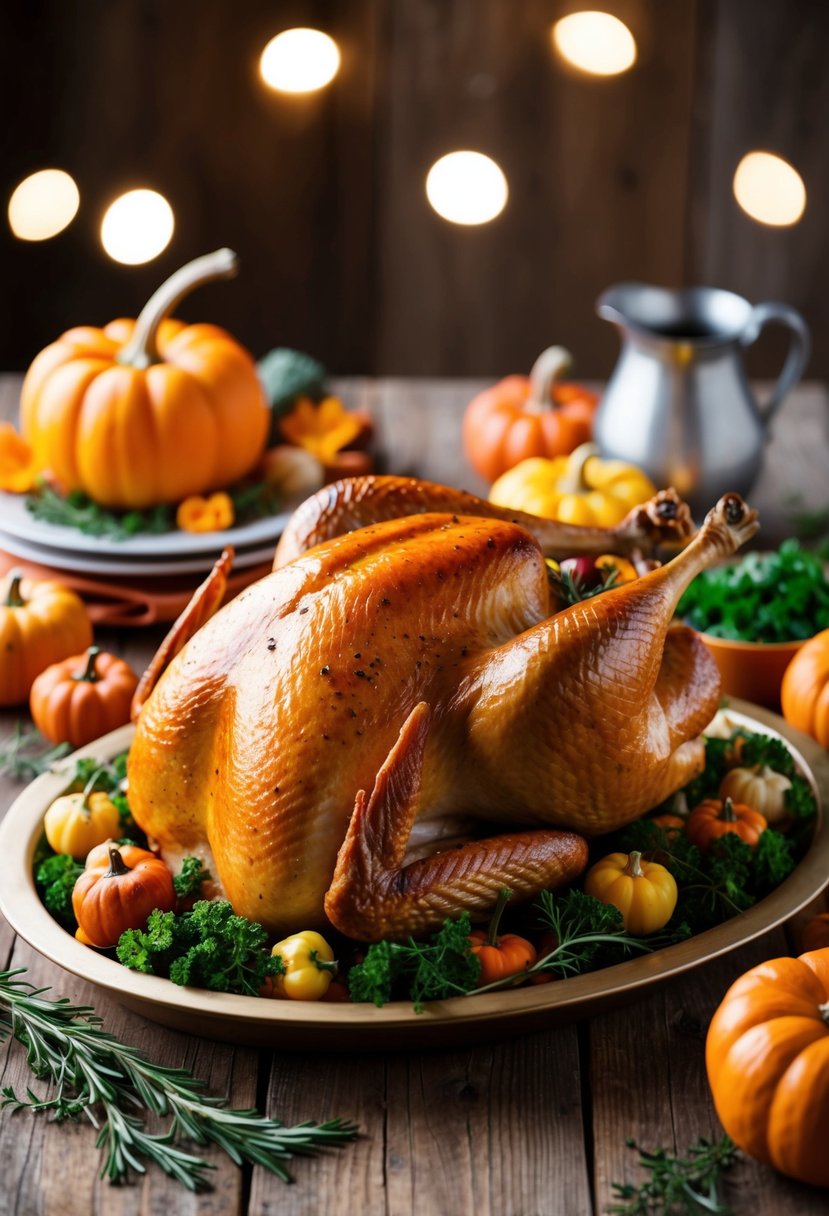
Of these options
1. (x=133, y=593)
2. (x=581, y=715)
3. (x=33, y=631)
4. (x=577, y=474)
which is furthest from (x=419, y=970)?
(x=577, y=474)

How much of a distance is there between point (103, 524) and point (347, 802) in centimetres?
169

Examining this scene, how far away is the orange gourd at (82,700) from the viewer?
9.09 ft

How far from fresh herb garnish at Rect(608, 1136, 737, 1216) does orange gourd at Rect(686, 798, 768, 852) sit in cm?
53

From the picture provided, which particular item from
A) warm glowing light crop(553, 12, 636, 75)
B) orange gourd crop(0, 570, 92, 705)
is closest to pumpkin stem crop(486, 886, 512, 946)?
orange gourd crop(0, 570, 92, 705)

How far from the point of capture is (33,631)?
9.75ft

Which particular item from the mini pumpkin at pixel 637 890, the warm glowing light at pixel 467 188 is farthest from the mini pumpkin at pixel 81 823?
the warm glowing light at pixel 467 188

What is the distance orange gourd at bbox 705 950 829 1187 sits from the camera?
1642 mm

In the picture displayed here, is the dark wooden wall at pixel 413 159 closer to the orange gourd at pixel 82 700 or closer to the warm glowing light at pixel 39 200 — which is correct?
the warm glowing light at pixel 39 200

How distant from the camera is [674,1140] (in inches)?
71.1

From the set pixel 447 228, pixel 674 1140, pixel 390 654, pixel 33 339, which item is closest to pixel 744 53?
pixel 447 228

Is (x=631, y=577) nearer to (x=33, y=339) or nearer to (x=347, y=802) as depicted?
(x=347, y=802)

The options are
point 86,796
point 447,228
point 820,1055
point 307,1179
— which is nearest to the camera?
point 820,1055

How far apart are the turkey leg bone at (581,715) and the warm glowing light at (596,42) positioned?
13.3 feet

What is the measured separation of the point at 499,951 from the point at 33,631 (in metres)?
1.44
